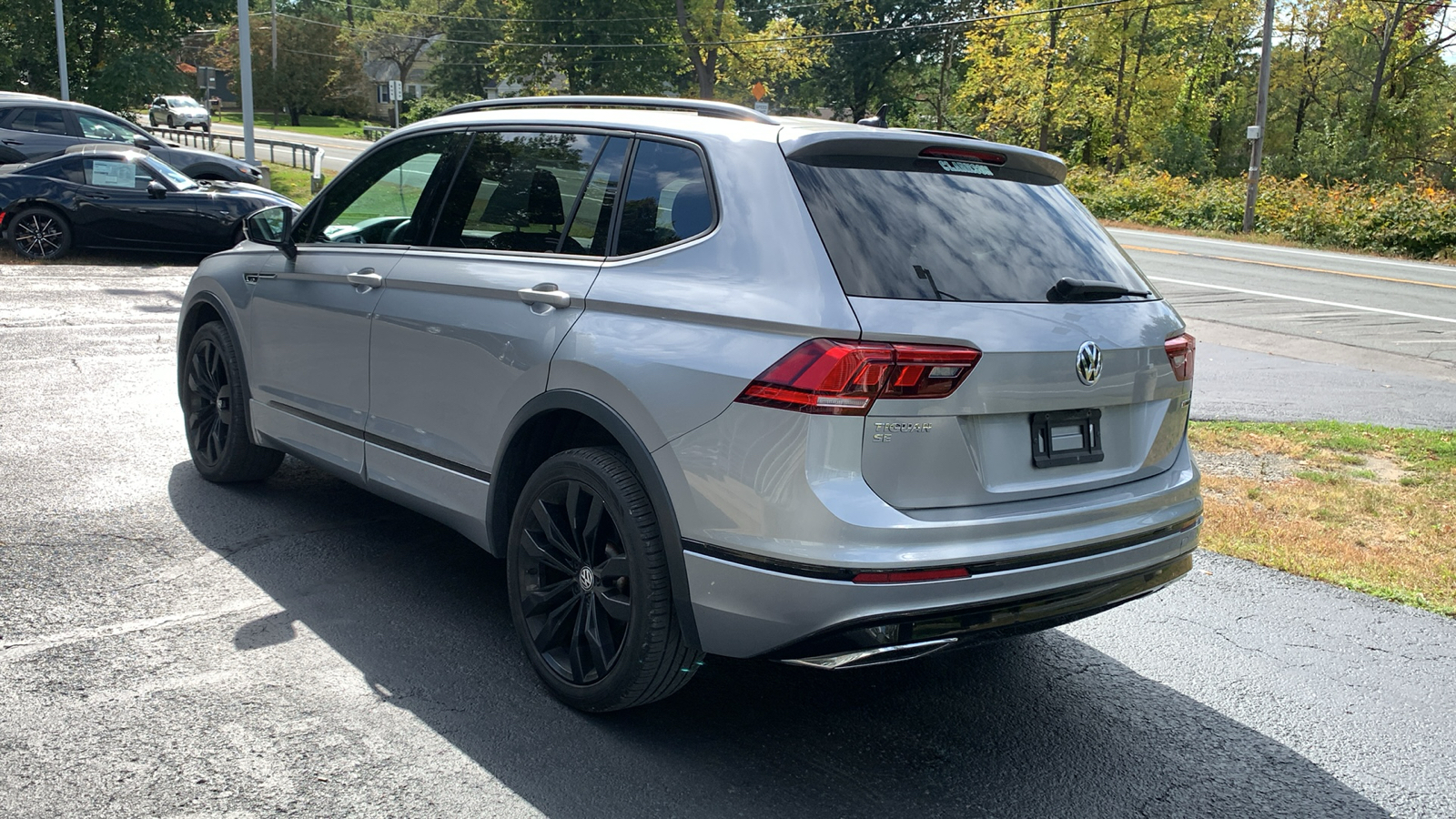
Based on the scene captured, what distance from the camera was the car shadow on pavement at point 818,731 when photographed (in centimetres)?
332

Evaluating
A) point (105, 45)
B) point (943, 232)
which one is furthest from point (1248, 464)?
point (105, 45)

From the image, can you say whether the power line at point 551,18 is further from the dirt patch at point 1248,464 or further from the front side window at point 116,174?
the dirt patch at point 1248,464

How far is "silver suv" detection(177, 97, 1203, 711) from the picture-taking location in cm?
308

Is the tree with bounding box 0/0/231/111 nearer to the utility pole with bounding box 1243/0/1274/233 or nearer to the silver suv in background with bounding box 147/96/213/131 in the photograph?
the silver suv in background with bounding box 147/96/213/131

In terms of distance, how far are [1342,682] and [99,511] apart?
5262mm

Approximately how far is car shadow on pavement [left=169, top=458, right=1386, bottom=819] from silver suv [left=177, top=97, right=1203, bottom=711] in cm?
25

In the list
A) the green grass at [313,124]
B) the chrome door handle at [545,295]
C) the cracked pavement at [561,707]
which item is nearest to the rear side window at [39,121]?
the cracked pavement at [561,707]

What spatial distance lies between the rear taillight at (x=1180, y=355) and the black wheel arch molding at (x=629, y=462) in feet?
5.32

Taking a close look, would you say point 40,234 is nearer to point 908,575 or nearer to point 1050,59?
point 908,575

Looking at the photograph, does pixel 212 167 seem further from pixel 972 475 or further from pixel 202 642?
pixel 972 475

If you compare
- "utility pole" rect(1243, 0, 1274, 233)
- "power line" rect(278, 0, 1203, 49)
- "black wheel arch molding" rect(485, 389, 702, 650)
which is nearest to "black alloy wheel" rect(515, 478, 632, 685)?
"black wheel arch molding" rect(485, 389, 702, 650)

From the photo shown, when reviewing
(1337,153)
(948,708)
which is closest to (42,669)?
(948,708)

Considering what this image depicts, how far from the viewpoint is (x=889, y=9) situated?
77.1 metres

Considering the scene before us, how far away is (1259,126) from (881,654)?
32323mm
